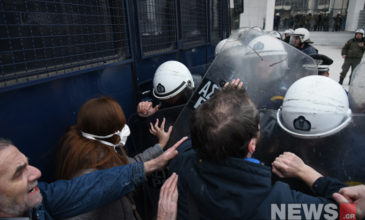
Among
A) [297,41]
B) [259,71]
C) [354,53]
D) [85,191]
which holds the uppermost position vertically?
[259,71]

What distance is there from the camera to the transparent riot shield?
1733mm

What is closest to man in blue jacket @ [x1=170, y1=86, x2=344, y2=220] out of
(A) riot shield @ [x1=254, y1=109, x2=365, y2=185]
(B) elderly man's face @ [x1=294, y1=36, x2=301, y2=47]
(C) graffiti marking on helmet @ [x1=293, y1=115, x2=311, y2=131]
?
(A) riot shield @ [x1=254, y1=109, x2=365, y2=185]

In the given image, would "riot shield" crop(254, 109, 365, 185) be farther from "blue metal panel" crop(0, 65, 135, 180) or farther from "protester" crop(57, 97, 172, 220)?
"blue metal panel" crop(0, 65, 135, 180)

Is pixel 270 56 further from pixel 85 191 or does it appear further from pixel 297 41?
pixel 297 41

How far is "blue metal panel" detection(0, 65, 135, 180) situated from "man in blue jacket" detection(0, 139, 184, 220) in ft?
1.52

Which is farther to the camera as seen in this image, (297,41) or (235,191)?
(297,41)

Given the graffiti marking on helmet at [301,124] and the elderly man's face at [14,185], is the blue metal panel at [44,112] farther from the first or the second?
the graffiti marking on helmet at [301,124]

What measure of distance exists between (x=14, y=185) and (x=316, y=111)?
1.51m

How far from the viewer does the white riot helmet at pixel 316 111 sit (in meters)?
1.38

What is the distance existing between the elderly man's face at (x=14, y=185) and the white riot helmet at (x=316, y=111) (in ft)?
4.34

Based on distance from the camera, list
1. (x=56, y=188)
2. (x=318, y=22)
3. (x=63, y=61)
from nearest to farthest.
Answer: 1. (x=56, y=188)
2. (x=63, y=61)
3. (x=318, y=22)

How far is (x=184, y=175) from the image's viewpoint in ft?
3.73

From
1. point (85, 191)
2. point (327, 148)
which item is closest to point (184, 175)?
point (85, 191)

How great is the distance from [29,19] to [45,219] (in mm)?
1319
